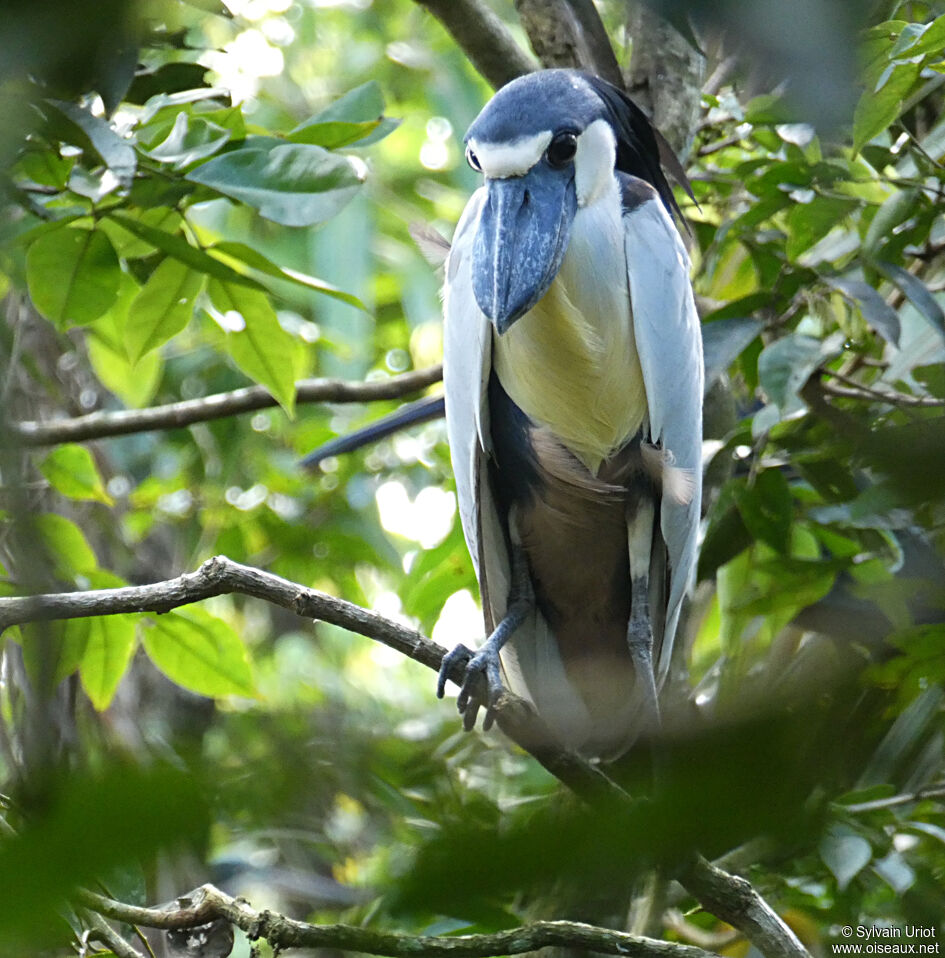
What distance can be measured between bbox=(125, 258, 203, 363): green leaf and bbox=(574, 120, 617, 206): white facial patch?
57cm

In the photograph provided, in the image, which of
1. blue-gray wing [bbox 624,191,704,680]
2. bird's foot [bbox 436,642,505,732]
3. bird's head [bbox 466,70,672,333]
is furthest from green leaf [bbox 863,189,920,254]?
bird's foot [bbox 436,642,505,732]

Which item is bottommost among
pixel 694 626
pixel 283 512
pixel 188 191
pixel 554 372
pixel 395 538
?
pixel 395 538

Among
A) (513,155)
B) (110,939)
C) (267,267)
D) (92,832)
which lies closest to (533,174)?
(513,155)

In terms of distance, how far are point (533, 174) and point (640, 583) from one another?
0.67 meters

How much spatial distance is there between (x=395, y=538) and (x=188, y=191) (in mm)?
2044

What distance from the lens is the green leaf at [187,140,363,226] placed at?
4.58 ft


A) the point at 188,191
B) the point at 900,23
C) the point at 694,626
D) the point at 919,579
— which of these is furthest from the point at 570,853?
the point at 694,626

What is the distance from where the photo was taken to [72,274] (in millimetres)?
1475

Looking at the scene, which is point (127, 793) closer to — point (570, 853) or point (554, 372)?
point (570, 853)

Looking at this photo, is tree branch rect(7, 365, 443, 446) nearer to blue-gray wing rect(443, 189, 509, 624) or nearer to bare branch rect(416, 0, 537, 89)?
blue-gray wing rect(443, 189, 509, 624)

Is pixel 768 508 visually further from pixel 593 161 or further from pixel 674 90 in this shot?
pixel 674 90

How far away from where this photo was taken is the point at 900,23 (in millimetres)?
1136

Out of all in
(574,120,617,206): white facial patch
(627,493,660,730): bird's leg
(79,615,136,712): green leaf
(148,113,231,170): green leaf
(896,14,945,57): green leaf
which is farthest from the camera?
(627,493,660,730): bird's leg

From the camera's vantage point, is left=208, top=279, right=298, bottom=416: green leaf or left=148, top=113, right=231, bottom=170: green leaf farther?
left=208, top=279, right=298, bottom=416: green leaf
